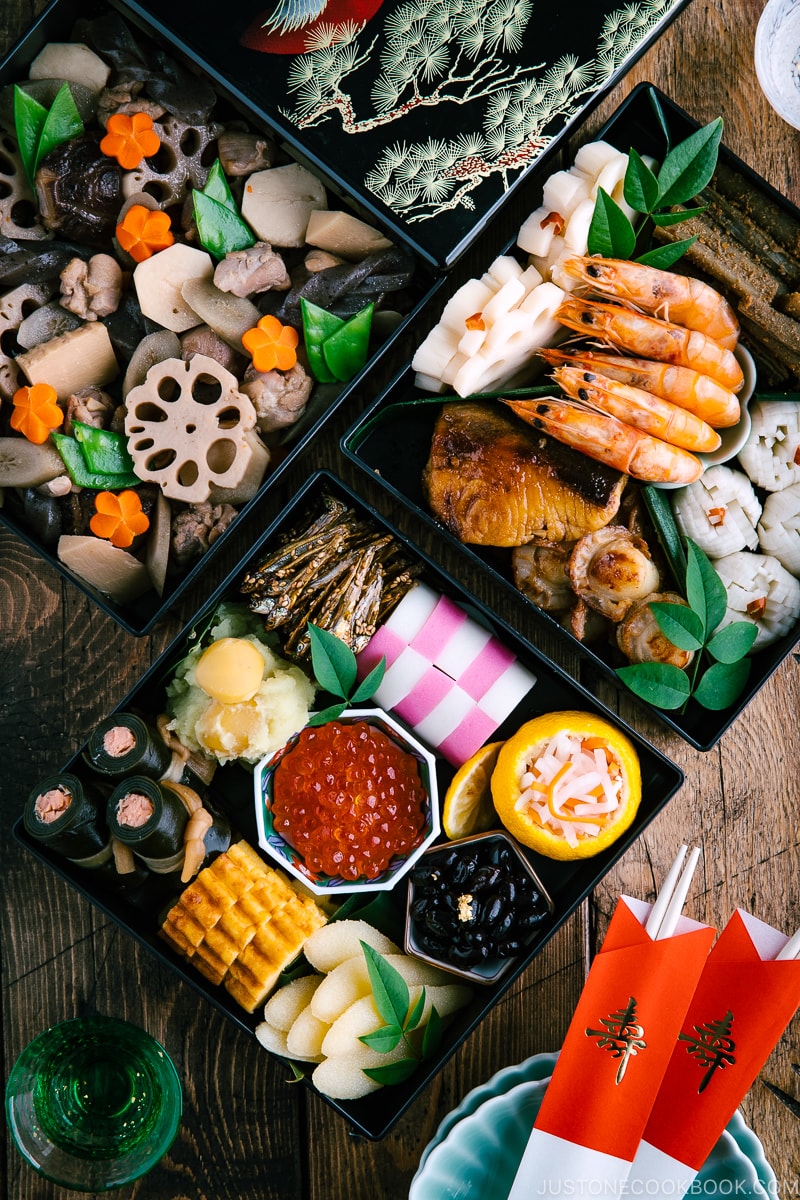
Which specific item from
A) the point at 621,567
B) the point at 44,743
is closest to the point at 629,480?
the point at 621,567

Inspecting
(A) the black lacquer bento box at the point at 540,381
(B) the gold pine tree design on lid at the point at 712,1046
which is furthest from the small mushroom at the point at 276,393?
(B) the gold pine tree design on lid at the point at 712,1046

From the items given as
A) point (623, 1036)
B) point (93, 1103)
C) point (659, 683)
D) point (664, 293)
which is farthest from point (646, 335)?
point (93, 1103)

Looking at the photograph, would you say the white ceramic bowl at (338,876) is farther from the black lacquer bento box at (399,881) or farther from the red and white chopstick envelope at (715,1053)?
the red and white chopstick envelope at (715,1053)

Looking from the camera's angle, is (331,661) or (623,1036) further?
(331,661)

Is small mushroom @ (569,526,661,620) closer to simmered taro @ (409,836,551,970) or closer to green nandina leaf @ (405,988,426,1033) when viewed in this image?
simmered taro @ (409,836,551,970)

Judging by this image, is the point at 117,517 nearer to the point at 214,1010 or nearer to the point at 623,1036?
the point at 214,1010

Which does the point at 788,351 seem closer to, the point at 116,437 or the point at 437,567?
the point at 437,567

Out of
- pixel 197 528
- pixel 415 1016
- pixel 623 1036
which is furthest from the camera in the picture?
pixel 197 528
